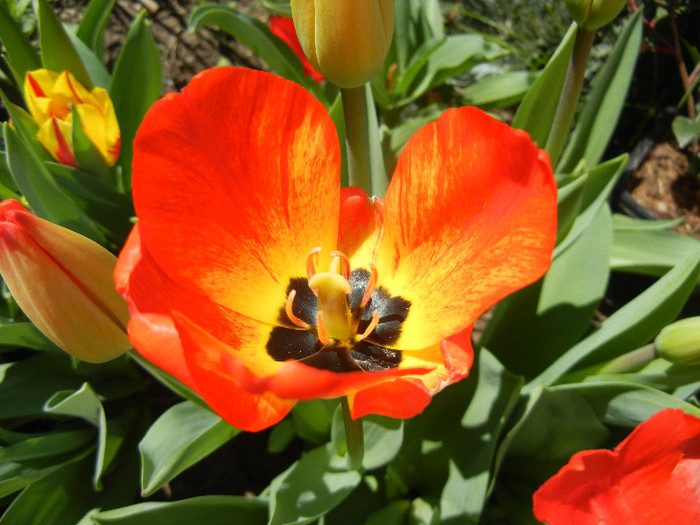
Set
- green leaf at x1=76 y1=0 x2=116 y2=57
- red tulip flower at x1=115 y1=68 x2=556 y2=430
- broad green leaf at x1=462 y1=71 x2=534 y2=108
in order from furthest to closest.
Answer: broad green leaf at x1=462 y1=71 x2=534 y2=108, green leaf at x1=76 y1=0 x2=116 y2=57, red tulip flower at x1=115 y1=68 x2=556 y2=430

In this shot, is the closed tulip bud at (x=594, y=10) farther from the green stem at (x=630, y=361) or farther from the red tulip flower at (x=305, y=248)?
the green stem at (x=630, y=361)

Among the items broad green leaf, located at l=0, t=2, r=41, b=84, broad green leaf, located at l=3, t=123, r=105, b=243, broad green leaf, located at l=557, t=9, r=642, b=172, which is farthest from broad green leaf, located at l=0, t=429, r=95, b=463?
broad green leaf, located at l=557, t=9, r=642, b=172

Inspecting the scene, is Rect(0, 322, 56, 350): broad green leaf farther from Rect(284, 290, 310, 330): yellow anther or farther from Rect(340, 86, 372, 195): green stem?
Rect(340, 86, 372, 195): green stem

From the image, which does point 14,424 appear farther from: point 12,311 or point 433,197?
point 433,197

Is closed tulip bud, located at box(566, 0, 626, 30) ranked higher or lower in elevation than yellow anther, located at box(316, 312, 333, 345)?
higher

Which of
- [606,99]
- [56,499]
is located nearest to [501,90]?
[606,99]

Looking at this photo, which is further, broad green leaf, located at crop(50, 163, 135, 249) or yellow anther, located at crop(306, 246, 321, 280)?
broad green leaf, located at crop(50, 163, 135, 249)

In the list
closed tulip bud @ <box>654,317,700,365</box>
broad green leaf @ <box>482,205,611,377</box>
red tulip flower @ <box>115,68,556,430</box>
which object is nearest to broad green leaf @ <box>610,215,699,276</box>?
broad green leaf @ <box>482,205,611,377</box>

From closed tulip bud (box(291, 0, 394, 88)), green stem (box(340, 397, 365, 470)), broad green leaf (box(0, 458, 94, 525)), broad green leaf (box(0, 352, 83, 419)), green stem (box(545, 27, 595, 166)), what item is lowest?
broad green leaf (box(0, 458, 94, 525))

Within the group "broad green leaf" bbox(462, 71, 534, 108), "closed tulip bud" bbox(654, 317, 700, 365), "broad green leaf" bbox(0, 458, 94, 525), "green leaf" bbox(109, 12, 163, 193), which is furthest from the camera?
"broad green leaf" bbox(462, 71, 534, 108)
